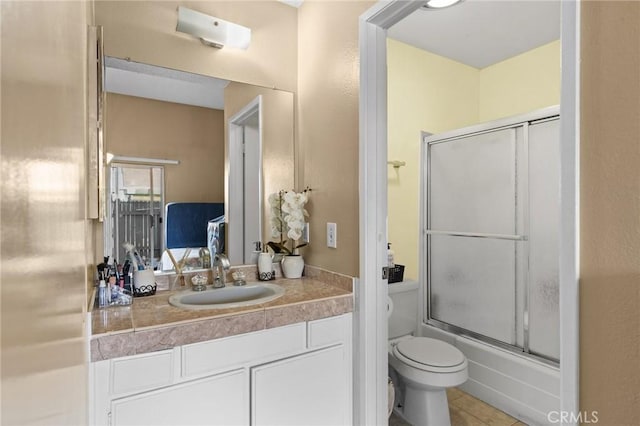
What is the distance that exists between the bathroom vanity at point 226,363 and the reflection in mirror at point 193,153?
0.39 metres

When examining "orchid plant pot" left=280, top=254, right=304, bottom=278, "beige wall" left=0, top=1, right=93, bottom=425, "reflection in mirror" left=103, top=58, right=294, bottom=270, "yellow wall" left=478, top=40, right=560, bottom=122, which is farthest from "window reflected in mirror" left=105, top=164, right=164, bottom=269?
"yellow wall" left=478, top=40, right=560, bottom=122

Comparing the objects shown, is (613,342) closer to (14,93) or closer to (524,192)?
(14,93)

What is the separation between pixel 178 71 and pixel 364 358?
1.65 metres

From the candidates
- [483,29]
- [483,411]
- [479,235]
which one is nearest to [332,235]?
[479,235]

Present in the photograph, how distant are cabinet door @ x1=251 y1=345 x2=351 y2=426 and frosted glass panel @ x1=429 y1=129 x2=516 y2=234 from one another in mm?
1527

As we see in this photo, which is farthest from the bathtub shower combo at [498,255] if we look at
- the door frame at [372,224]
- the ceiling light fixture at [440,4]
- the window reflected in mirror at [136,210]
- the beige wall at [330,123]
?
the window reflected in mirror at [136,210]

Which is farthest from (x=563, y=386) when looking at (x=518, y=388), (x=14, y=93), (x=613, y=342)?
(x=518, y=388)

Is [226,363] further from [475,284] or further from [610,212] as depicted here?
[475,284]

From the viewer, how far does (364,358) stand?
1536mm

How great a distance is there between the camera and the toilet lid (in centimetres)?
188

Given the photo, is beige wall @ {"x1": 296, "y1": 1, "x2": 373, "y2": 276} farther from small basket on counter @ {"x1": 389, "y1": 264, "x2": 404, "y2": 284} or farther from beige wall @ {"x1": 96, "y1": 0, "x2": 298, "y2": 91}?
small basket on counter @ {"x1": 389, "y1": 264, "x2": 404, "y2": 284}

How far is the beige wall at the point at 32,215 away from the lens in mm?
255

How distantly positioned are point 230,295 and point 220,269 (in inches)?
5.5

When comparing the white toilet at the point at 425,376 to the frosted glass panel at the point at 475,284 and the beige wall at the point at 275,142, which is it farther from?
the beige wall at the point at 275,142
